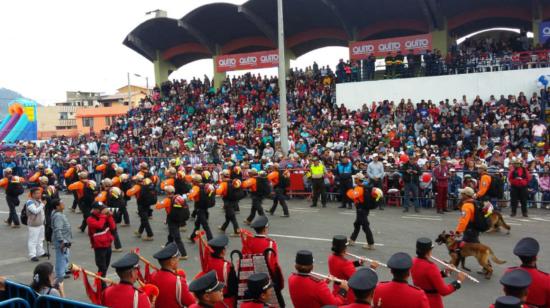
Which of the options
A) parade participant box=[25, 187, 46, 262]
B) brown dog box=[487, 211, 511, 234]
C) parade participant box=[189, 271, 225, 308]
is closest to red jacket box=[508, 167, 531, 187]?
brown dog box=[487, 211, 511, 234]

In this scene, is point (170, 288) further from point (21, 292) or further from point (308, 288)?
point (21, 292)

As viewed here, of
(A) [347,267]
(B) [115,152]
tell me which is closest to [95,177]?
(B) [115,152]

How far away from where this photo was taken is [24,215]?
1072 centimetres

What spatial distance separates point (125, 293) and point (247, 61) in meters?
27.3

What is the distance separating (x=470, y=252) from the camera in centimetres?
881

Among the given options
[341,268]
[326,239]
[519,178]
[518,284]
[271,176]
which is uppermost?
[271,176]

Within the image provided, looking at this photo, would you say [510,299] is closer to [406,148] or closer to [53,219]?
[53,219]

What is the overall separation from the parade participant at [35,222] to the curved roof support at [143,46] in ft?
85.2

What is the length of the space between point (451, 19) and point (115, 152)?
1892 centimetres

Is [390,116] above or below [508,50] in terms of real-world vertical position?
below

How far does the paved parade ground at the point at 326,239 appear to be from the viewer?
9.19 meters

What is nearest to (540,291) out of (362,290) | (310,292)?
(362,290)

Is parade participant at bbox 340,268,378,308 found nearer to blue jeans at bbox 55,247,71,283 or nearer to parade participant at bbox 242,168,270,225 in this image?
blue jeans at bbox 55,247,71,283

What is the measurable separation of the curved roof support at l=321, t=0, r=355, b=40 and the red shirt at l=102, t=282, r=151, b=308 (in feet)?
79.1
